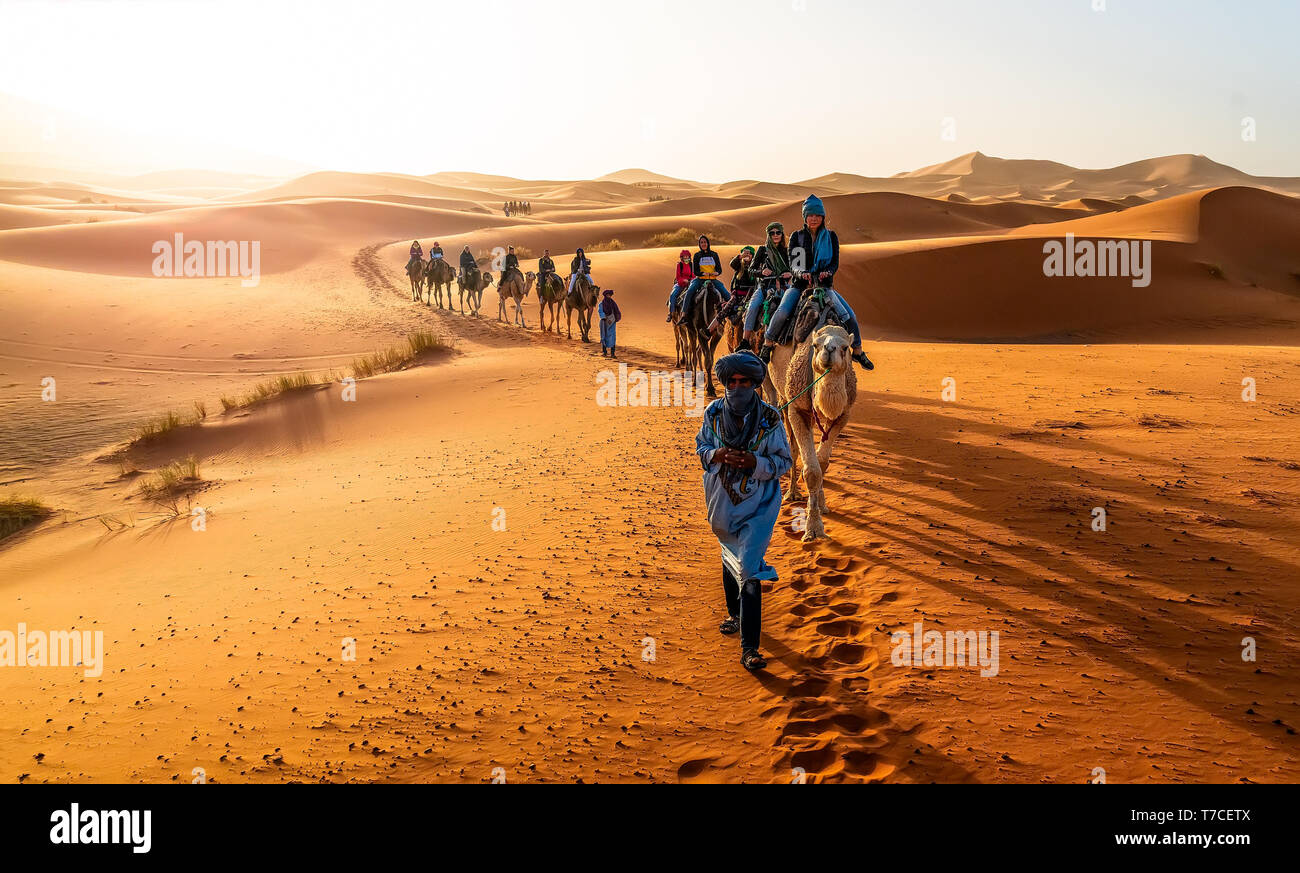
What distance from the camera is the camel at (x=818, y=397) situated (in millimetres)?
6484

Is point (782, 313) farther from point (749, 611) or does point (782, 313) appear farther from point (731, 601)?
point (749, 611)

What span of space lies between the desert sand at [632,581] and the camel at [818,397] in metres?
0.64

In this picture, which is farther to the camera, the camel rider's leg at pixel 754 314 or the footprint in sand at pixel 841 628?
the camel rider's leg at pixel 754 314

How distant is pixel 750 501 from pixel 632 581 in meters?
2.23

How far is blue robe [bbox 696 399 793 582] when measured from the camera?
4.64 meters

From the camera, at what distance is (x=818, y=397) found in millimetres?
6766

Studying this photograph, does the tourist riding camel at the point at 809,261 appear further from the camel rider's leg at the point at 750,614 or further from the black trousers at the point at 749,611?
the camel rider's leg at the point at 750,614

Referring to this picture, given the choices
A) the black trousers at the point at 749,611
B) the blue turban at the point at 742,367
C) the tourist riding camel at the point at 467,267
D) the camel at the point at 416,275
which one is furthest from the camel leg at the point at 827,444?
the camel at the point at 416,275

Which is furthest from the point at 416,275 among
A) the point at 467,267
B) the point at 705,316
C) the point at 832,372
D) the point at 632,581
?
the point at 832,372

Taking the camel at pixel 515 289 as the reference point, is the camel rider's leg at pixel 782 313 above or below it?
below

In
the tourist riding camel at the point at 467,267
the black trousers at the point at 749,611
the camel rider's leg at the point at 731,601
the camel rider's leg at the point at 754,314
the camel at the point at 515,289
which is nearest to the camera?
the black trousers at the point at 749,611

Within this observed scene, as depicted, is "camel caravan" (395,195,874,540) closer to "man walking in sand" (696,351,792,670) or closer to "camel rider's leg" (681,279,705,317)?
"man walking in sand" (696,351,792,670)
